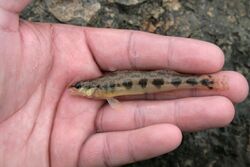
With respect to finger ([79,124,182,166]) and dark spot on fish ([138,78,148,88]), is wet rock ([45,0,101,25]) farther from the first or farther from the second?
finger ([79,124,182,166])

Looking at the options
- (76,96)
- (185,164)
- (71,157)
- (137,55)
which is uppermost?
(137,55)

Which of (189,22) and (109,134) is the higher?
(189,22)

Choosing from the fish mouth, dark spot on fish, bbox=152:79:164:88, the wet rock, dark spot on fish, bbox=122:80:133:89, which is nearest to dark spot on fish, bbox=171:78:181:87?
dark spot on fish, bbox=152:79:164:88

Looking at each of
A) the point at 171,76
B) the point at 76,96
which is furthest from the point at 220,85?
the point at 76,96

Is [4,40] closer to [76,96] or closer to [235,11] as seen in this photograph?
[76,96]

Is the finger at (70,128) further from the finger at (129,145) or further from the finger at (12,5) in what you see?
the finger at (12,5)
